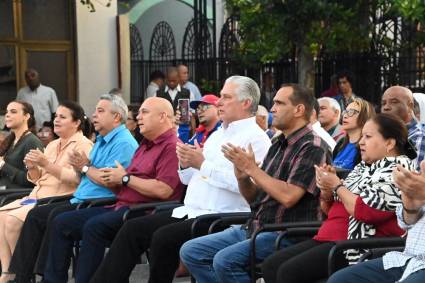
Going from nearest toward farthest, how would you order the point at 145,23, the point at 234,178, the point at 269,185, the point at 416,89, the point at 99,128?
the point at 269,185 < the point at 234,178 < the point at 99,128 < the point at 416,89 < the point at 145,23

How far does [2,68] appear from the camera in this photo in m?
17.1

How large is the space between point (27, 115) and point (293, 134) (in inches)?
157

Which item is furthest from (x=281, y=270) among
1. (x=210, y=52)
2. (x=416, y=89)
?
(x=210, y=52)

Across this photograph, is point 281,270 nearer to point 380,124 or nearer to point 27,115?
point 380,124

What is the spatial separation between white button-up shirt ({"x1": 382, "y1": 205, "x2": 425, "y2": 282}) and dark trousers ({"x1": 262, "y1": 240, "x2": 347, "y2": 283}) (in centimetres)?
49

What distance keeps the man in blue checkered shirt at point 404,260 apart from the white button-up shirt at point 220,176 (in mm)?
1805

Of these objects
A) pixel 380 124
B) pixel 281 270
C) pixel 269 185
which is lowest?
pixel 281 270

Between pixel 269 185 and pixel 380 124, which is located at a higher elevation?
pixel 380 124

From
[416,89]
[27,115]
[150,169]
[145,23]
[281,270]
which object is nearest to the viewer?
[281,270]

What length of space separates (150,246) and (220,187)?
70 centimetres

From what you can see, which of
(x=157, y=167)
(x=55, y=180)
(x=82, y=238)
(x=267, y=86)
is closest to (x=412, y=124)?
(x=157, y=167)

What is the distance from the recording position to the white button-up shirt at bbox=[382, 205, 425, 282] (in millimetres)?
5637

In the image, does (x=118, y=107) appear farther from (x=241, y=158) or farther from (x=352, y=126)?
(x=241, y=158)

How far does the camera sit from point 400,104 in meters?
7.98
